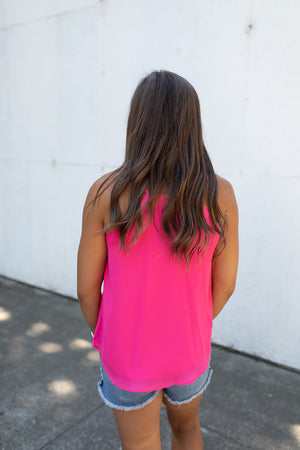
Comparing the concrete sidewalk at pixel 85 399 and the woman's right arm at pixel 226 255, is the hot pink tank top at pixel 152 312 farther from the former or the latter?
the concrete sidewalk at pixel 85 399

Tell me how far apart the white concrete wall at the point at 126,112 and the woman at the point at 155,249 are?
5.51 ft

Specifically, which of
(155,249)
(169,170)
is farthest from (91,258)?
(169,170)

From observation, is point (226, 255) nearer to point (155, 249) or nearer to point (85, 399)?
point (155, 249)

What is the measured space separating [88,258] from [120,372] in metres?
0.39

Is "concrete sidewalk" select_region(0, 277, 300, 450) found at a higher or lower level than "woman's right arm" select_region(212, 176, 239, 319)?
lower

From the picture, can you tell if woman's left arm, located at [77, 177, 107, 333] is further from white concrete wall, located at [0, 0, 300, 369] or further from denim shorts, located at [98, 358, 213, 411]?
white concrete wall, located at [0, 0, 300, 369]

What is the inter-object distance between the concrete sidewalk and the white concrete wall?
1.19 ft

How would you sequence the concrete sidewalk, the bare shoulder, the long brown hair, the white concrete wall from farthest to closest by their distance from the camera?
the white concrete wall < the concrete sidewalk < the bare shoulder < the long brown hair

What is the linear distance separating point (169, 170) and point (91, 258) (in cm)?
41

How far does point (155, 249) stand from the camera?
120 centimetres

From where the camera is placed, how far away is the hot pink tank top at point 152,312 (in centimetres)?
121

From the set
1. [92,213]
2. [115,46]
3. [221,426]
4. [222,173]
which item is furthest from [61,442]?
[115,46]

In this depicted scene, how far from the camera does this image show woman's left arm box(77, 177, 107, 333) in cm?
125

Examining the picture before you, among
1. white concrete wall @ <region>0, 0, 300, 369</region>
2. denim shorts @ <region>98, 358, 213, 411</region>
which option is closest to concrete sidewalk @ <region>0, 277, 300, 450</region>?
white concrete wall @ <region>0, 0, 300, 369</region>
